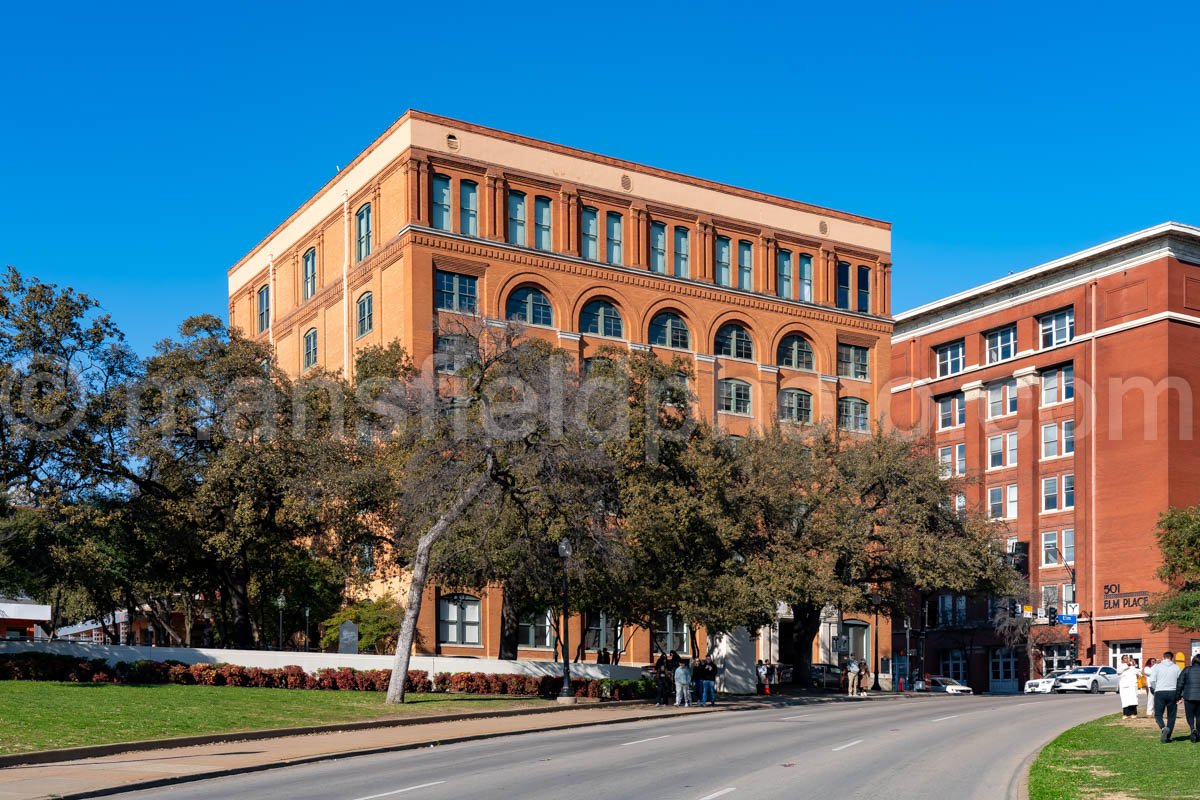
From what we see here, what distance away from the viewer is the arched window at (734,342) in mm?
72438

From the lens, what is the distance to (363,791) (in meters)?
17.5

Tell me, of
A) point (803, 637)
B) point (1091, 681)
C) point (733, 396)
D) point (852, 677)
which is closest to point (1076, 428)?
point (1091, 681)

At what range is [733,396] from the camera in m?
72.1

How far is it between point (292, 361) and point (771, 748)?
175 ft

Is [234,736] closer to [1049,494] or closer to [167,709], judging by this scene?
[167,709]

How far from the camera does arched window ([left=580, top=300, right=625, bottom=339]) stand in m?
67.8

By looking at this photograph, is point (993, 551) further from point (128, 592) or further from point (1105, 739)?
point (128, 592)

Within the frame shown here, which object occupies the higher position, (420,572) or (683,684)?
(420,572)

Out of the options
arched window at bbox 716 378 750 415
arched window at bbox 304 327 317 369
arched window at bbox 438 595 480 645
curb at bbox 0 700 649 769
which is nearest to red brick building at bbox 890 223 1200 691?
arched window at bbox 716 378 750 415

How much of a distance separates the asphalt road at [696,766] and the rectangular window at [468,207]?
35.2m

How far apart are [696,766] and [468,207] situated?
46.3 m

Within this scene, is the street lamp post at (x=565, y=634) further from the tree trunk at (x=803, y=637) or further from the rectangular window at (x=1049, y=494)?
the rectangular window at (x=1049, y=494)

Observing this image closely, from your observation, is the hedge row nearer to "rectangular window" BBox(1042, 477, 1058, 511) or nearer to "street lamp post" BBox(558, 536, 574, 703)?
"street lamp post" BBox(558, 536, 574, 703)

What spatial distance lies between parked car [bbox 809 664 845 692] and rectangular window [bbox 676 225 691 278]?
69.2 ft
